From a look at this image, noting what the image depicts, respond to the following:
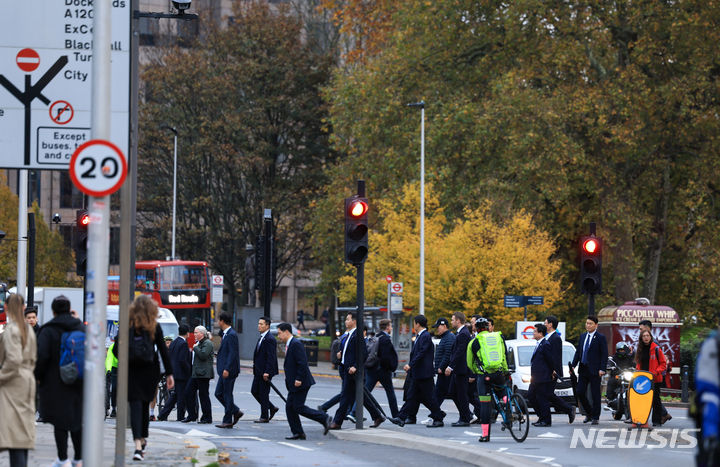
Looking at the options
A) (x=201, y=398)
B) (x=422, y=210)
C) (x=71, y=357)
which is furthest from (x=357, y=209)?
(x=422, y=210)

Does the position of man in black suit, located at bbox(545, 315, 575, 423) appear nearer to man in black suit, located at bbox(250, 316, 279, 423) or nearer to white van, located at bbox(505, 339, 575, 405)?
white van, located at bbox(505, 339, 575, 405)

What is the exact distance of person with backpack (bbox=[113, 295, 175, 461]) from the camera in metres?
12.4

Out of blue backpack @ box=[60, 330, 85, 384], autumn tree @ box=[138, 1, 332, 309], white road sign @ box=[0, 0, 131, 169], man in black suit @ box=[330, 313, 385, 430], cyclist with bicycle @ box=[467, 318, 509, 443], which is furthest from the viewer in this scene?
autumn tree @ box=[138, 1, 332, 309]

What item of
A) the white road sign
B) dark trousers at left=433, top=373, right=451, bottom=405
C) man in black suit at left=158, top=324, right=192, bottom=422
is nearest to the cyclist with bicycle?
dark trousers at left=433, top=373, right=451, bottom=405

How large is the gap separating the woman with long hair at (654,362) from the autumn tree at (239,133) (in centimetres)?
3661

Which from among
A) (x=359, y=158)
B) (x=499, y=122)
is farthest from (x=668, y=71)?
(x=359, y=158)

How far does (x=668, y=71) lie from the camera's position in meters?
38.9

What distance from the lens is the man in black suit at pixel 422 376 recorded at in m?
19.7

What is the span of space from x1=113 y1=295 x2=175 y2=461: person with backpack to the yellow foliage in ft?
89.0

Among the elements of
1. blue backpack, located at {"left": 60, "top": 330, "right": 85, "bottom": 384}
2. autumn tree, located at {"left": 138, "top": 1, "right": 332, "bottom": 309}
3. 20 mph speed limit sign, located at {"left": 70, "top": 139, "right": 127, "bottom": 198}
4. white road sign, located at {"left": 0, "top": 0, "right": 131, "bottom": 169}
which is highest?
autumn tree, located at {"left": 138, "top": 1, "right": 332, "bottom": 309}

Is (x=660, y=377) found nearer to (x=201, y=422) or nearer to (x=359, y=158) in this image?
(x=201, y=422)

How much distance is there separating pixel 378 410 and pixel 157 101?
4061 centimetres

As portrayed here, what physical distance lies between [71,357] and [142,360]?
61.9 inches

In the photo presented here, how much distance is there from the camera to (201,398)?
20797 mm
